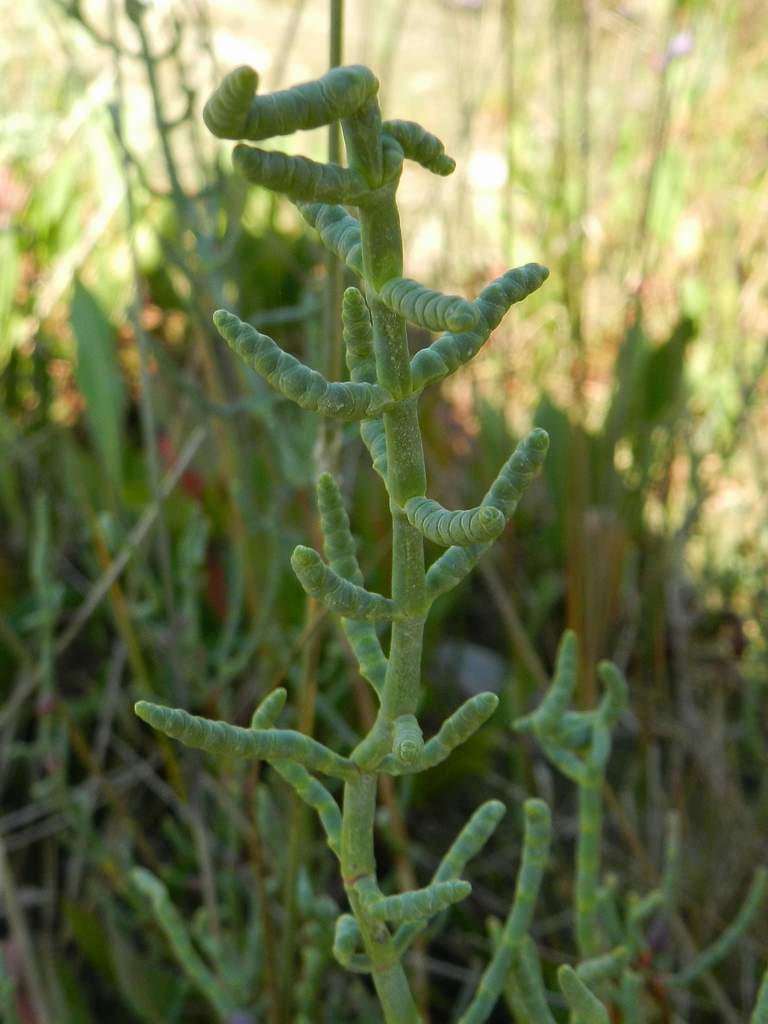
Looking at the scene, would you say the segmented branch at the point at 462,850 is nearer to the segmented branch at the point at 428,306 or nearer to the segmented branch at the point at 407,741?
the segmented branch at the point at 407,741

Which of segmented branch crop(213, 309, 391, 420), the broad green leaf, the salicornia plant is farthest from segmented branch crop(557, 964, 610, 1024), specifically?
the broad green leaf

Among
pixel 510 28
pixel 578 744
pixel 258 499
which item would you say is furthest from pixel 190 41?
pixel 578 744

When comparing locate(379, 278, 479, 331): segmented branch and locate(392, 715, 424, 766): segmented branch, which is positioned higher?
locate(379, 278, 479, 331): segmented branch

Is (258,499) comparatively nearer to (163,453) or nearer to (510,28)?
(163,453)

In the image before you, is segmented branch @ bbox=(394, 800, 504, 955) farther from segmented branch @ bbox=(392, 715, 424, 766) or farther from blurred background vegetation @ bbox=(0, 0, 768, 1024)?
blurred background vegetation @ bbox=(0, 0, 768, 1024)

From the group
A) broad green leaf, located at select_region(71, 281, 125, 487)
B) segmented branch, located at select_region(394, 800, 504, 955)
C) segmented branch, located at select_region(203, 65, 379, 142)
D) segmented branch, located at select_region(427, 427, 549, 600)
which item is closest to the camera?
segmented branch, located at select_region(203, 65, 379, 142)

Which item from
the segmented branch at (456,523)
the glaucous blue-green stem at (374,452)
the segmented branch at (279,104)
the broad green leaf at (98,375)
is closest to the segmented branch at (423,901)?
the glaucous blue-green stem at (374,452)
